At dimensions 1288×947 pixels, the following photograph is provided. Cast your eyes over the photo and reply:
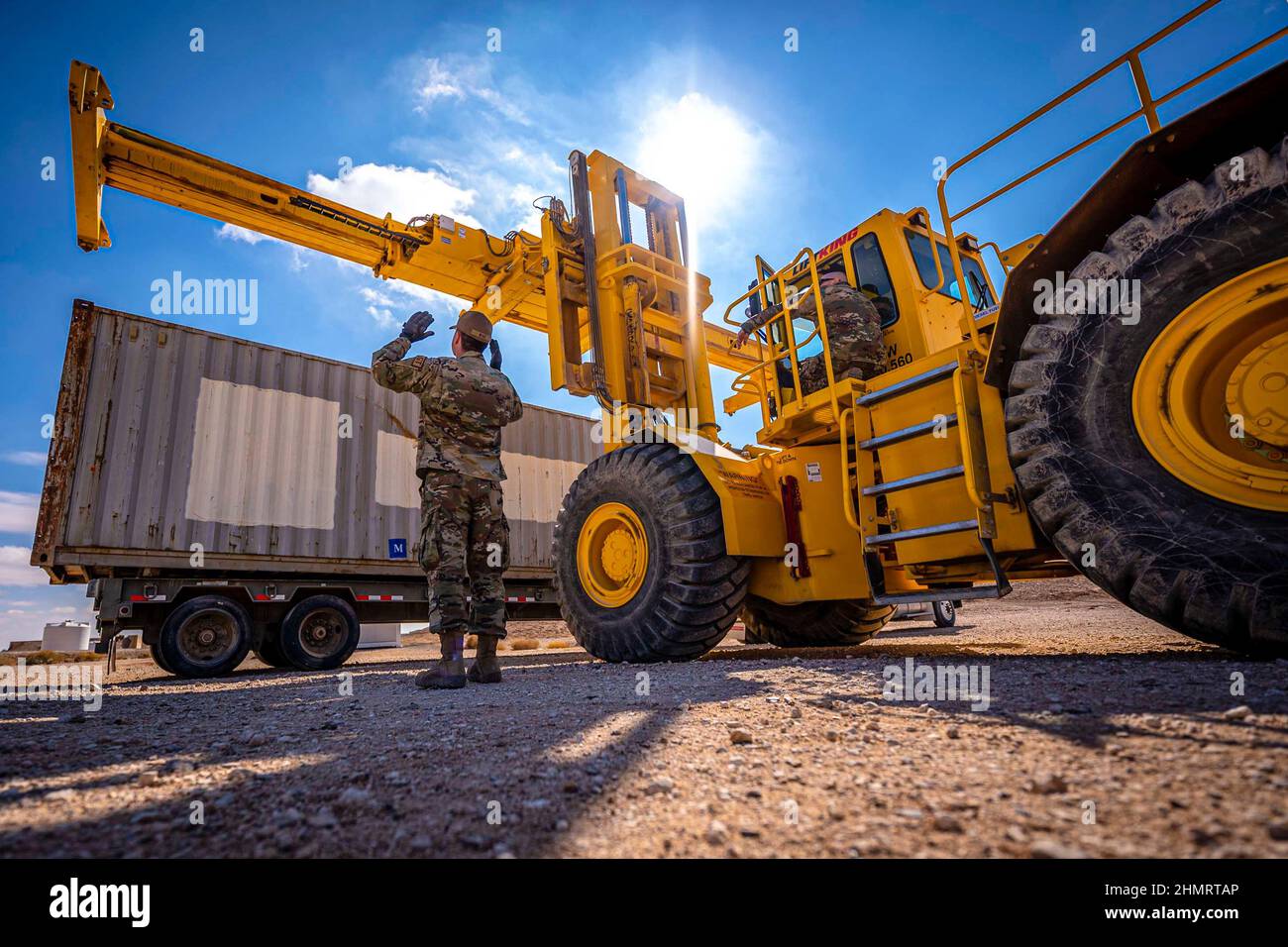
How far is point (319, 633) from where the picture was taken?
307 inches

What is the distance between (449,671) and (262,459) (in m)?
5.52

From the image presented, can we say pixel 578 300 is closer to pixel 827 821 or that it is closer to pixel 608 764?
pixel 608 764

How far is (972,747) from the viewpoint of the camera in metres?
1.68

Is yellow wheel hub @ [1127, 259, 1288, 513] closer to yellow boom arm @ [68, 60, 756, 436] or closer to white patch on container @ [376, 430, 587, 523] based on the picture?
yellow boom arm @ [68, 60, 756, 436]

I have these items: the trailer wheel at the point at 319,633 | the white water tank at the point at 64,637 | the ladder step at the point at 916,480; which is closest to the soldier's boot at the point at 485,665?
the ladder step at the point at 916,480

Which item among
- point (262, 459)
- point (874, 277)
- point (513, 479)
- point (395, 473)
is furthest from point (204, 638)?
point (874, 277)

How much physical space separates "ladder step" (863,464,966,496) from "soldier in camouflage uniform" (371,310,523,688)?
8.18 feet

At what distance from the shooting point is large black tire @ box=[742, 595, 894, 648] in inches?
229

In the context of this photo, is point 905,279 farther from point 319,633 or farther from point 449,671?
point 319,633

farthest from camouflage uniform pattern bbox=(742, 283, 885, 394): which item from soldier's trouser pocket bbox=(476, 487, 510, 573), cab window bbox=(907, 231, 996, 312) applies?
soldier's trouser pocket bbox=(476, 487, 510, 573)

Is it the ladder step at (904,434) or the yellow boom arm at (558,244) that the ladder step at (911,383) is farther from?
the yellow boom arm at (558,244)

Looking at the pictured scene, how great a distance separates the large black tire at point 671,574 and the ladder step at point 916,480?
1.14m

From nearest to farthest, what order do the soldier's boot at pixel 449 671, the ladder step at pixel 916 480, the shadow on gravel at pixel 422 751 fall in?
the shadow on gravel at pixel 422 751, the ladder step at pixel 916 480, the soldier's boot at pixel 449 671

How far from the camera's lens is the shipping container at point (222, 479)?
660cm
